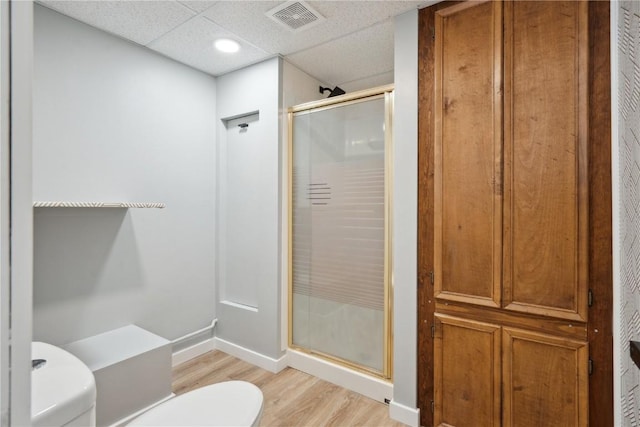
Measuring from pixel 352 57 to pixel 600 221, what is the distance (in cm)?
199

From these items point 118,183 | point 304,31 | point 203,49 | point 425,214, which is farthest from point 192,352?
point 304,31

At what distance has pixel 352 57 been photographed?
8.52ft

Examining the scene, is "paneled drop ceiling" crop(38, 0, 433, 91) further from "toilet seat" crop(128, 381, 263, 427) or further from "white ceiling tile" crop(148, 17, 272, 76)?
"toilet seat" crop(128, 381, 263, 427)

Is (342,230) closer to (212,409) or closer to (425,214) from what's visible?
(425,214)

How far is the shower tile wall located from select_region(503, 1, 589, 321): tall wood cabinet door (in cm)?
16

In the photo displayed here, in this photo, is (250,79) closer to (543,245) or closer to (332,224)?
(332,224)

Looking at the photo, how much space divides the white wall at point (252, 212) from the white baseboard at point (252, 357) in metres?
0.03

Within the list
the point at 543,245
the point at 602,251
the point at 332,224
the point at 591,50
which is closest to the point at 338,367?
the point at 332,224

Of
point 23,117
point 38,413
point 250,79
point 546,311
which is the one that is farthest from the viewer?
point 250,79

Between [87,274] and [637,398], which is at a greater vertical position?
[87,274]

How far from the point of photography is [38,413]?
849 mm

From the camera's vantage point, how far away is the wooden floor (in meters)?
2.01

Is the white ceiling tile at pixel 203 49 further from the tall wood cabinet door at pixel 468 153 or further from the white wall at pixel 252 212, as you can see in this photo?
the tall wood cabinet door at pixel 468 153

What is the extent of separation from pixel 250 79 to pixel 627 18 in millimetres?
2358
